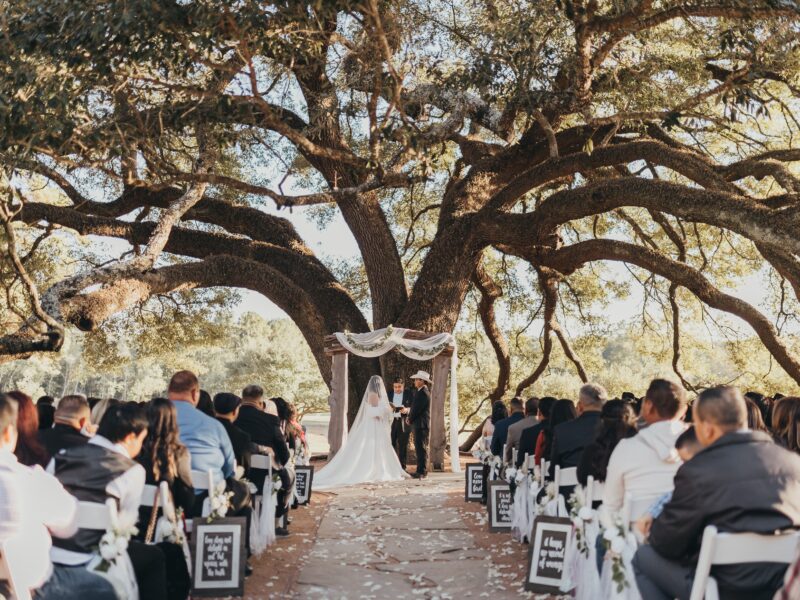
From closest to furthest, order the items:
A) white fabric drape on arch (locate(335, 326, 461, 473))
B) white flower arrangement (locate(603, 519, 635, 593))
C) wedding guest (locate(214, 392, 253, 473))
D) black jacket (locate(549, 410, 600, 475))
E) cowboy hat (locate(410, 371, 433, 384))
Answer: white flower arrangement (locate(603, 519, 635, 593)) < black jacket (locate(549, 410, 600, 475)) < wedding guest (locate(214, 392, 253, 473)) < white fabric drape on arch (locate(335, 326, 461, 473)) < cowboy hat (locate(410, 371, 433, 384))

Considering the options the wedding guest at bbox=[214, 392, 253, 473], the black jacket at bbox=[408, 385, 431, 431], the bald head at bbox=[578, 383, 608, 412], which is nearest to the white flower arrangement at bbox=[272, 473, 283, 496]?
the wedding guest at bbox=[214, 392, 253, 473]

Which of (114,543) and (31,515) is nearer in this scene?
(31,515)

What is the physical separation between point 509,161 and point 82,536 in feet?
43.7

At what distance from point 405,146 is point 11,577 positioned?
6.82m

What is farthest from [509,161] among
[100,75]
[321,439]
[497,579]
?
[321,439]

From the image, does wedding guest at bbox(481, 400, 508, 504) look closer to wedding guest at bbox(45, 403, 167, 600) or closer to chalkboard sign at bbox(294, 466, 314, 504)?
chalkboard sign at bbox(294, 466, 314, 504)

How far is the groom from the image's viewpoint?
14.7 meters

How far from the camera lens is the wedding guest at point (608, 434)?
19.2 feet

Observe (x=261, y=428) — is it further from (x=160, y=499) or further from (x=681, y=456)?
(x=681, y=456)

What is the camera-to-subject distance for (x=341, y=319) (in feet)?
53.8

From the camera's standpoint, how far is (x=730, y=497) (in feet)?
11.5

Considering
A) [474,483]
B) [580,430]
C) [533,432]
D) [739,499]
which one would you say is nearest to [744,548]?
[739,499]

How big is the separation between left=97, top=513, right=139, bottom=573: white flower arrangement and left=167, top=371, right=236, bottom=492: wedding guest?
171 cm

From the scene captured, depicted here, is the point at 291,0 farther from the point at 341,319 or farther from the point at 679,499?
the point at 341,319
